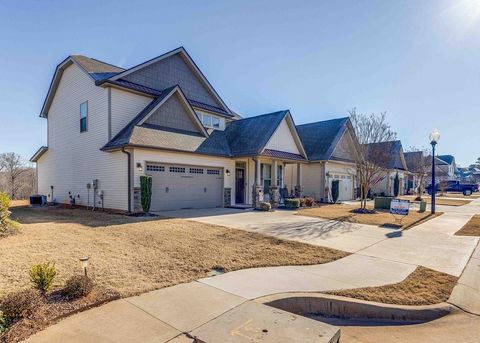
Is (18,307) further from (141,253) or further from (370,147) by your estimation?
(370,147)

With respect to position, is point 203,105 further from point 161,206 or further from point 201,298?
point 201,298

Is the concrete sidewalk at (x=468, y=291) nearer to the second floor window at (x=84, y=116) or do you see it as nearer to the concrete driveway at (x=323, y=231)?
the concrete driveway at (x=323, y=231)

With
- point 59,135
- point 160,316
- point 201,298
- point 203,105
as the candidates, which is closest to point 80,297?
point 160,316

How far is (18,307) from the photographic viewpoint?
344 centimetres

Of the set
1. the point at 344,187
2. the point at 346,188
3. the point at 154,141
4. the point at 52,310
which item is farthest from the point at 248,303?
the point at 346,188

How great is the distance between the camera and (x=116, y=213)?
13.7 metres

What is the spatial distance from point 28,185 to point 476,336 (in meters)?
38.1

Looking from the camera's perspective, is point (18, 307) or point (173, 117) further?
point (173, 117)

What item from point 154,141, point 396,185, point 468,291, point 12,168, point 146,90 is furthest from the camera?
point 396,185

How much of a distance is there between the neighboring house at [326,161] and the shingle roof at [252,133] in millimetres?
5733

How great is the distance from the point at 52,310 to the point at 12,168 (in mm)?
35289

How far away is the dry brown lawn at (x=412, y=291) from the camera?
441cm

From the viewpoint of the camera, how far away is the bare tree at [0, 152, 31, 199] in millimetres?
29000

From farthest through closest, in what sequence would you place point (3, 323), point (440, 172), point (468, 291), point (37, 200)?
point (440, 172), point (37, 200), point (468, 291), point (3, 323)
